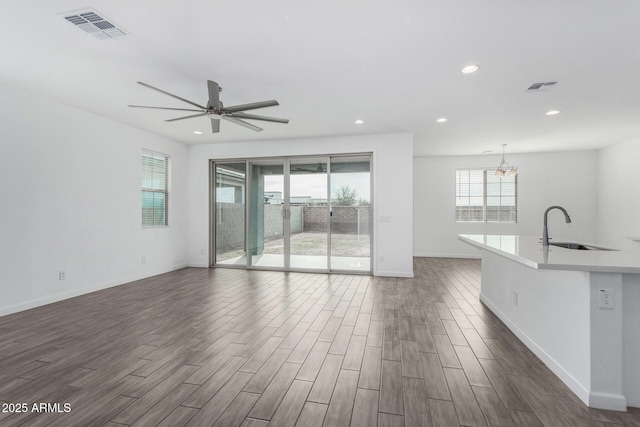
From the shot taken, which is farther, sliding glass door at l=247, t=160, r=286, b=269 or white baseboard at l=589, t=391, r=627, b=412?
sliding glass door at l=247, t=160, r=286, b=269

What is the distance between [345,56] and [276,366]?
2.69m

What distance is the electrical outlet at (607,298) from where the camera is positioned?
1.84 meters

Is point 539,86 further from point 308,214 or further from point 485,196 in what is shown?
point 485,196

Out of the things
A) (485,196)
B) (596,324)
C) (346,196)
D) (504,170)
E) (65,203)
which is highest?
(504,170)

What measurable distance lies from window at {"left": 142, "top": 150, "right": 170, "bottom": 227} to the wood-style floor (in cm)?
187

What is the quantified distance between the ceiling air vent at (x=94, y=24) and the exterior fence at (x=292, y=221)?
404cm

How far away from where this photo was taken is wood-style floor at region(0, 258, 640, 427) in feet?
5.83

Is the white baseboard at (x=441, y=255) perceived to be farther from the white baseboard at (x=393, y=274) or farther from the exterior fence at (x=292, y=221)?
the exterior fence at (x=292, y=221)

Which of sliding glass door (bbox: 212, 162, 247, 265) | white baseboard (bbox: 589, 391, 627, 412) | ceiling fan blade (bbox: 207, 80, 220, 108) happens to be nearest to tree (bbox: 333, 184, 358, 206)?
sliding glass door (bbox: 212, 162, 247, 265)

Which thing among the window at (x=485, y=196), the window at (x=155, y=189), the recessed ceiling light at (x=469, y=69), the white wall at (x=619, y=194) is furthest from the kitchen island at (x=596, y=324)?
the window at (x=485, y=196)

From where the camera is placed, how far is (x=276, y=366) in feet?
7.64

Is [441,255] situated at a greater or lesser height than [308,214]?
lesser

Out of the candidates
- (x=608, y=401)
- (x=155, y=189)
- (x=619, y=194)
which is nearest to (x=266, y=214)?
(x=155, y=189)

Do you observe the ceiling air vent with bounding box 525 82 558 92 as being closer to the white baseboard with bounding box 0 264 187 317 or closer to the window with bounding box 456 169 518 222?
the window with bounding box 456 169 518 222
